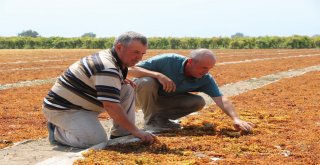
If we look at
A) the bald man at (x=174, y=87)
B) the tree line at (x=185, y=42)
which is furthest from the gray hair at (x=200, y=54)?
the tree line at (x=185, y=42)

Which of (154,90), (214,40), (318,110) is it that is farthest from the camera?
(214,40)

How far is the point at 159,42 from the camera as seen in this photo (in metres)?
58.2

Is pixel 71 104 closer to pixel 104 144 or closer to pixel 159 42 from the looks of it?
pixel 104 144

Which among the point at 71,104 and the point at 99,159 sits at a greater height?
the point at 71,104

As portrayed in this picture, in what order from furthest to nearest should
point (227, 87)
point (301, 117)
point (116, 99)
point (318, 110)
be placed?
1. point (227, 87)
2. point (318, 110)
3. point (301, 117)
4. point (116, 99)

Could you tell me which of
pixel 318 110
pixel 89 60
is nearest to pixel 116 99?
pixel 89 60

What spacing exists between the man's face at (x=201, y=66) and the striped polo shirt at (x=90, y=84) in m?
0.84

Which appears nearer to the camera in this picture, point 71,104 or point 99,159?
point 99,159

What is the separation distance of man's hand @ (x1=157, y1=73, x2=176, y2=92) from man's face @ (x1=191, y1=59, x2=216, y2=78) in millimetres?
264

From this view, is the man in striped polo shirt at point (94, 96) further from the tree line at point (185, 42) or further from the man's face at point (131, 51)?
the tree line at point (185, 42)

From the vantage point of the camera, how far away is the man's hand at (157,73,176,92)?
18.4 ft

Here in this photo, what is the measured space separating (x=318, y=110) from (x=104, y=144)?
12.6ft

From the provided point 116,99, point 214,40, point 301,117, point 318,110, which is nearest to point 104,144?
point 116,99

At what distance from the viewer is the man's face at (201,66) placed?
5.36m
